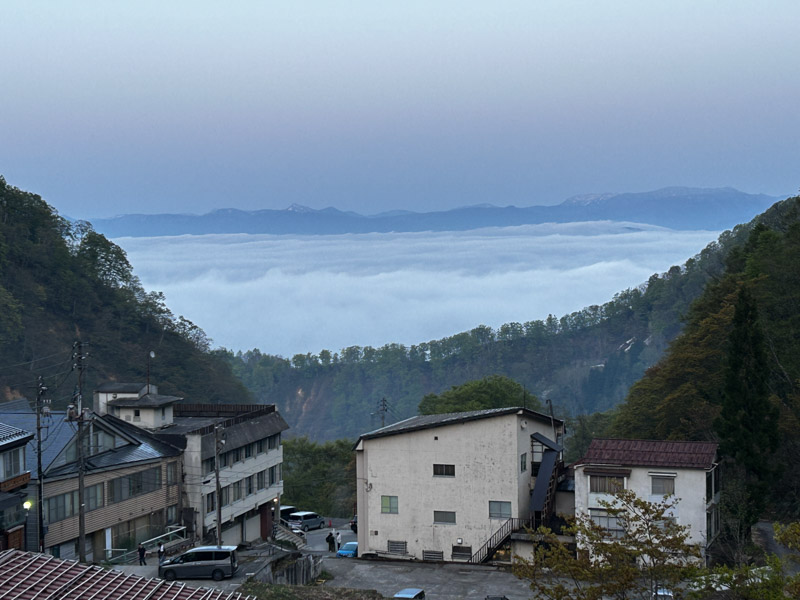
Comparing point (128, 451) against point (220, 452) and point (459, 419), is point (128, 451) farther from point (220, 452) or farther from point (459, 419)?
point (459, 419)

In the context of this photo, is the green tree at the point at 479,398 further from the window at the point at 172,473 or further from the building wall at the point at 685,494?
the building wall at the point at 685,494

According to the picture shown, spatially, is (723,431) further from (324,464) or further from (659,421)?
(324,464)

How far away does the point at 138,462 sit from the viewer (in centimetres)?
3738

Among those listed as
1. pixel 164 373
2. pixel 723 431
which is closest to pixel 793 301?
pixel 723 431

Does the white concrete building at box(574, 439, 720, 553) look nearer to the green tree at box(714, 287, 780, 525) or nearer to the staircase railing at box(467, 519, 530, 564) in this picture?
the green tree at box(714, 287, 780, 525)

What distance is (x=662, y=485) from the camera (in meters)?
30.3

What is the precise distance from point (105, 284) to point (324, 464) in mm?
37705

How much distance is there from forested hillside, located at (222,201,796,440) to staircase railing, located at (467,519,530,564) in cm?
9684

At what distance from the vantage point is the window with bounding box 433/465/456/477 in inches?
1384

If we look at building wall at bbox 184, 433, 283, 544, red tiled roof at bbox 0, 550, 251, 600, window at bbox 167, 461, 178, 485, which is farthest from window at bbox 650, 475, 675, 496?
red tiled roof at bbox 0, 550, 251, 600

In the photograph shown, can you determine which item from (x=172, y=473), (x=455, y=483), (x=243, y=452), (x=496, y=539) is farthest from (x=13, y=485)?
(x=496, y=539)

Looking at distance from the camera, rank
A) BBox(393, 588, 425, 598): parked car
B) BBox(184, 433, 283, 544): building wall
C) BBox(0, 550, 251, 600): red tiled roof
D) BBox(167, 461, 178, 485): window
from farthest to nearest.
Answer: BBox(184, 433, 283, 544): building wall
BBox(167, 461, 178, 485): window
BBox(393, 588, 425, 598): parked car
BBox(0, 550, 251, 600): red tiled roof

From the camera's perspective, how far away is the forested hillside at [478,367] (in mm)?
136875

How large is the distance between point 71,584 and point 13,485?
23.1 m
